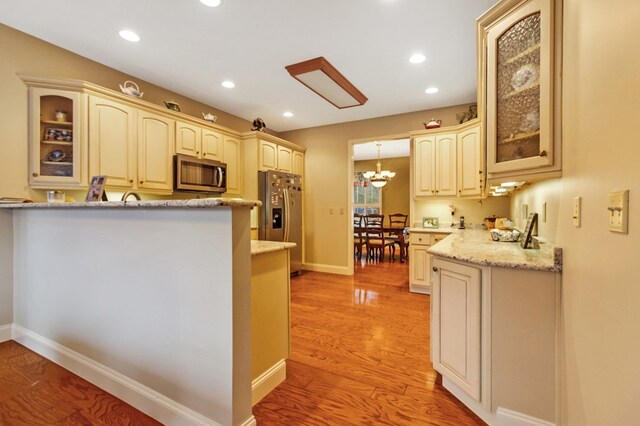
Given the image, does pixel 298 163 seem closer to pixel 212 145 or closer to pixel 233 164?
pixel 233 164

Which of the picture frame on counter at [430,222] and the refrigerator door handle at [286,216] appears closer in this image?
the picture frame on counter at [430,222]

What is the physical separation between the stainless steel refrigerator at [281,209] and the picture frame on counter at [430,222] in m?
2.10

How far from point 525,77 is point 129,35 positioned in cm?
311

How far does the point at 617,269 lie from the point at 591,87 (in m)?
0.68

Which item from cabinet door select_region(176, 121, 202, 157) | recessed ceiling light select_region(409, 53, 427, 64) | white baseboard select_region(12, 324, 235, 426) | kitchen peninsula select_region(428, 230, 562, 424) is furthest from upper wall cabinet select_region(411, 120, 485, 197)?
white baseboard select_region(12, 324, 235, 426)

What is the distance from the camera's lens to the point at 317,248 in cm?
529

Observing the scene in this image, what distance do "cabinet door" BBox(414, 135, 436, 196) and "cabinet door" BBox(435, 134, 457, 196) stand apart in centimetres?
7

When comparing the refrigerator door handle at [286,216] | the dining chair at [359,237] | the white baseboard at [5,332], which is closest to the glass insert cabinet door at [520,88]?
the refrigerator door handle at [286,216]

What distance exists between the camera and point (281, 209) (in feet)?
15.3

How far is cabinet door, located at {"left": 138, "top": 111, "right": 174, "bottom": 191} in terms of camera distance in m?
3.12

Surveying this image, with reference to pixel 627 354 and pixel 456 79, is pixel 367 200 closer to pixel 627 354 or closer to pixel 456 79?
pixel 456 79

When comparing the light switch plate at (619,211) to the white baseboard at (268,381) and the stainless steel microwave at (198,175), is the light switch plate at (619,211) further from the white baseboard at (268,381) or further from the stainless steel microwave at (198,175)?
the stainless steel microwave at (198,175)

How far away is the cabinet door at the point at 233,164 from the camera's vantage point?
4.18m

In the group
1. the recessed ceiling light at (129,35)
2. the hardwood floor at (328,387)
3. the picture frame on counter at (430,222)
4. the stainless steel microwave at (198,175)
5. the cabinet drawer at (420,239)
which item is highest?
the recessed ceiling light at (129,35)
